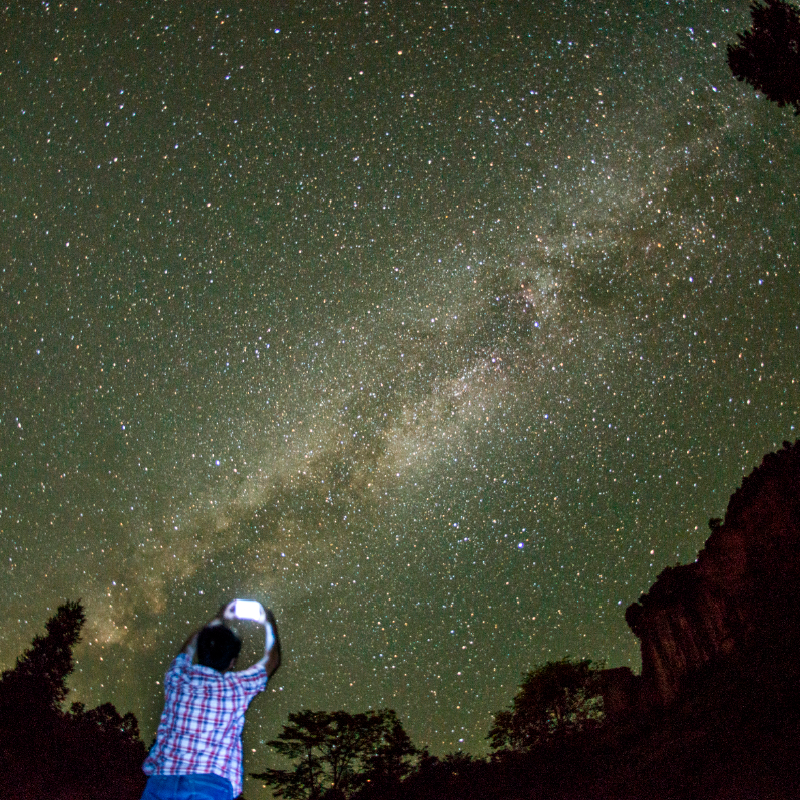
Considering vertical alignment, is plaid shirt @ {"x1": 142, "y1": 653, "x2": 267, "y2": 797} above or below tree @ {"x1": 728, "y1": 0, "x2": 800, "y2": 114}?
below

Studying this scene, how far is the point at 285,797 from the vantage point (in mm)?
30922

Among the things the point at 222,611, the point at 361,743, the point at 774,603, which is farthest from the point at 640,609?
the point at 222,611

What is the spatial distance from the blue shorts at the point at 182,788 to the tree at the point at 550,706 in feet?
119

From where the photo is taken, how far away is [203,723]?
9.41 ft

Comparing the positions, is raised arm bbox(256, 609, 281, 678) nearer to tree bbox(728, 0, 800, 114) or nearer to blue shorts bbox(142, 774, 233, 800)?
blue shorts bbox(142, 774, 233, 800)

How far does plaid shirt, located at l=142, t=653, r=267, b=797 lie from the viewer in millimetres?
2785

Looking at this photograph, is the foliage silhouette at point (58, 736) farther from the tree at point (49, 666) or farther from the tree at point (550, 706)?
the tree at point (550, 706)

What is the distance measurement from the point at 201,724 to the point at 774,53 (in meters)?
17.8

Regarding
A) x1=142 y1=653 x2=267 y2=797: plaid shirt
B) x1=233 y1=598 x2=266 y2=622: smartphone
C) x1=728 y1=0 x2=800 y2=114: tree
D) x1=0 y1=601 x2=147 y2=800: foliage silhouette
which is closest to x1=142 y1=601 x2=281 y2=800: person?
x1=142 y1=653 x2=267 y2=797: plaid shirt

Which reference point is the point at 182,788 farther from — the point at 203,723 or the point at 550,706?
the point at 550,706

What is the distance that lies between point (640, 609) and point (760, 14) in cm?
3148

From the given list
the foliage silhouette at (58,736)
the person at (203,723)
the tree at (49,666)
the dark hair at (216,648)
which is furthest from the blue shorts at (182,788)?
Answer: the tree at (49,666)

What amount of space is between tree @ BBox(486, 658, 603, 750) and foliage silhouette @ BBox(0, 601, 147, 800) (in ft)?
66.4

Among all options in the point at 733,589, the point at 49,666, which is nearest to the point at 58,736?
the point at 49,666
